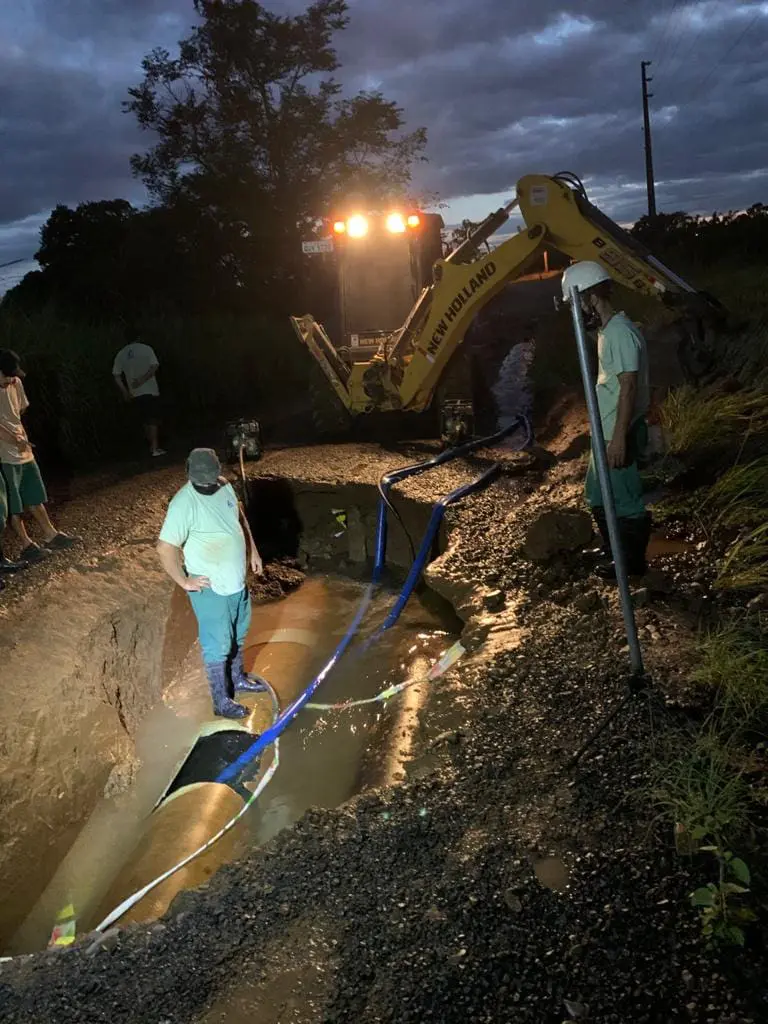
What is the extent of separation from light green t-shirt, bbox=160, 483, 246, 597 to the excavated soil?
1.73 meters

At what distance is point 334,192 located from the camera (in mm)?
22500

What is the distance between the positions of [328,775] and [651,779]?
7.37ft

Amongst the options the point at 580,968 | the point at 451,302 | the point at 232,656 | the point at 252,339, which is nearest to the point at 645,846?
the point at 580,968

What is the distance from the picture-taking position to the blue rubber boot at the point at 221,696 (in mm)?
4910

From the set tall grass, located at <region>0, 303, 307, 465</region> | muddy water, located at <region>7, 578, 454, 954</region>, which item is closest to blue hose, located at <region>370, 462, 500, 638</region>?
muddy water, located at <region>7, 578, 454, 954</region>

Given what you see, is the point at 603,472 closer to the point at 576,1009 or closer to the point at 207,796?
the point at 576,1009

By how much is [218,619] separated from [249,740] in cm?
85

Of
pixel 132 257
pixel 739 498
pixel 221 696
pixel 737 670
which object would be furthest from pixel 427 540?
pixel 132 257

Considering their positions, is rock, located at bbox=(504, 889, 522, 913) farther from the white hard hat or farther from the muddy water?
the white hard hat

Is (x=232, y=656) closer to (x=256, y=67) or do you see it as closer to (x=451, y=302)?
(x=451, y=302)

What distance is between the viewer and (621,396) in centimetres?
403

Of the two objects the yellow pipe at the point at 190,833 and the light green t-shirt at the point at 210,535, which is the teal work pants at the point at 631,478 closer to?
the light green t-shirt at the point at 210,535

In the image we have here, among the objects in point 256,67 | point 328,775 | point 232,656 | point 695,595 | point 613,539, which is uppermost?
point 256,67

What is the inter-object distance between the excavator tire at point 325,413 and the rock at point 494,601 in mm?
5653
